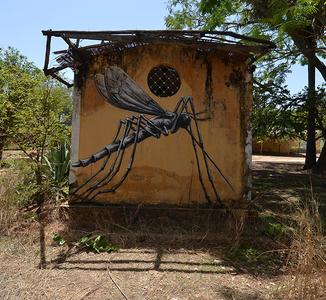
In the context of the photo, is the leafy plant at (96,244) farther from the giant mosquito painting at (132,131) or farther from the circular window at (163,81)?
the circular window at (163,81)

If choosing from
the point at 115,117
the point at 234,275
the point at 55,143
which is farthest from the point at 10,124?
the point at 234,275

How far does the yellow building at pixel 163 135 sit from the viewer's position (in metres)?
7.87

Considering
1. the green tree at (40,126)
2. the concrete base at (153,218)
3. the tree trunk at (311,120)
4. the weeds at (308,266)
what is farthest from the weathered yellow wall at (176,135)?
the tree trunk at (311,120)

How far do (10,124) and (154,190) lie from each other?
3.55 metres

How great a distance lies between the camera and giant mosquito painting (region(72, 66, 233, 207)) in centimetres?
785

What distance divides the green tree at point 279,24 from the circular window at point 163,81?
2.32m

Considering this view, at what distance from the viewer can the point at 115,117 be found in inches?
309

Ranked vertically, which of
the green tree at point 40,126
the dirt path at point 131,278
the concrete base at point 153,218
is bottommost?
the dirt path at point 131,278

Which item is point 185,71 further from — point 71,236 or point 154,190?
point 71,236

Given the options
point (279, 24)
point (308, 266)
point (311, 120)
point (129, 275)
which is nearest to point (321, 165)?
point (311, 120)

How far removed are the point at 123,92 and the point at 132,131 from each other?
2.46 feet

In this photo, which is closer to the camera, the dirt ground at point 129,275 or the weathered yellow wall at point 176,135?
the dirt ground at point 129,275

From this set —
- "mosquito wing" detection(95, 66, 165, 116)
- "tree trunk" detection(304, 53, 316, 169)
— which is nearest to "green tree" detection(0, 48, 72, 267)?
"mosquito wing" detection(95, 66, 165, 116)

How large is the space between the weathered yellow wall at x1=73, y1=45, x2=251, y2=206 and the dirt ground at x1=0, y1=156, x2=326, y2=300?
148 cm
